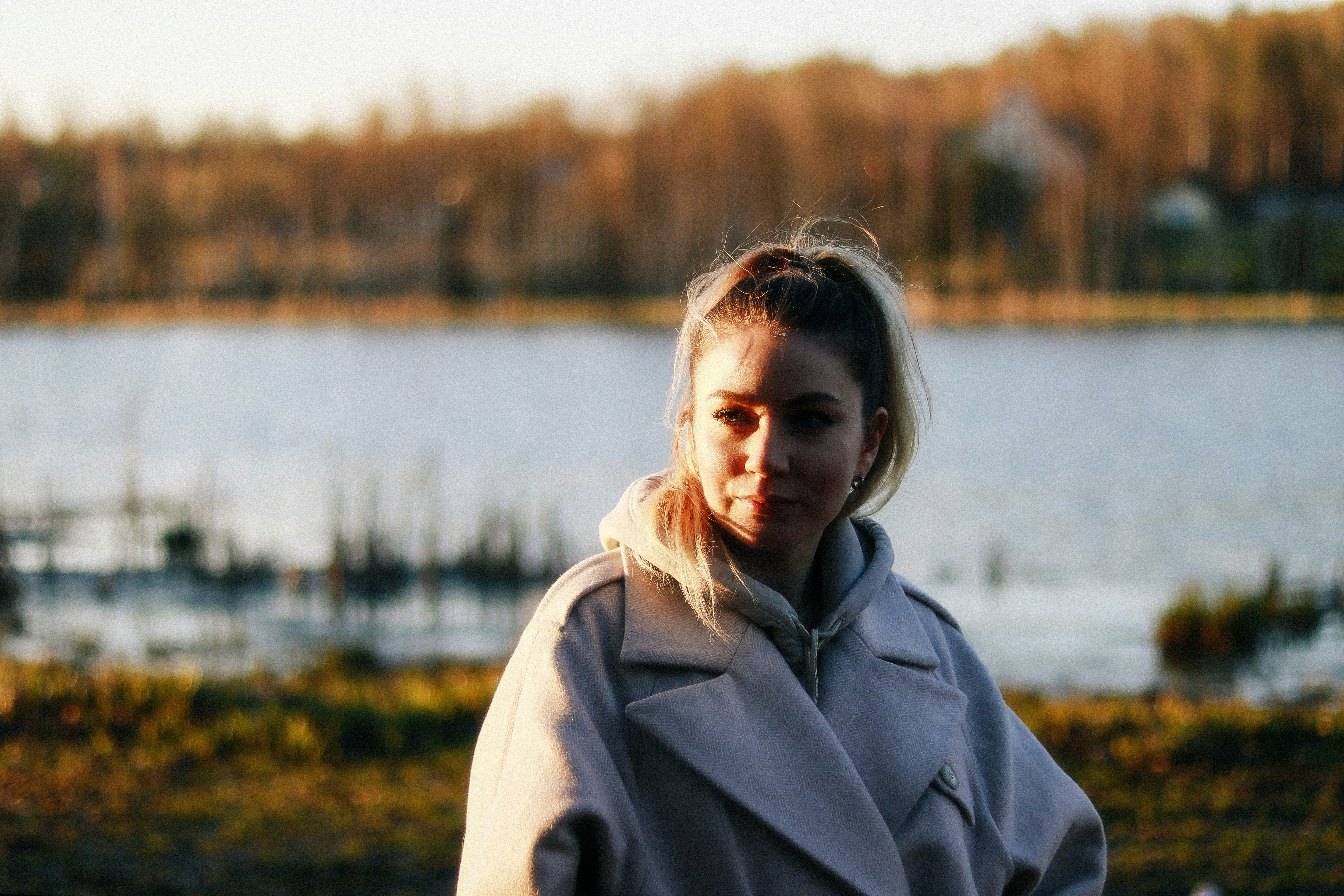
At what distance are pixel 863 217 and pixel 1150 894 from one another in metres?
3.15

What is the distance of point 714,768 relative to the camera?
1765 mm

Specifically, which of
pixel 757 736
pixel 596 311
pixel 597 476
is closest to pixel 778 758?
pixel 757 736

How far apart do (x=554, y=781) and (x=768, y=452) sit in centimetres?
56

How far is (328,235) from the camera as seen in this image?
72.6 meters

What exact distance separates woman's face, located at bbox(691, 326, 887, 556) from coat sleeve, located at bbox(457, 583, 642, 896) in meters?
0.29

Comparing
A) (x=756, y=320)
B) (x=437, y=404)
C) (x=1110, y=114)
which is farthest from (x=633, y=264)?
(x=756, y=320)

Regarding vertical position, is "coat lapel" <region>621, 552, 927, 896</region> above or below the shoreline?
above

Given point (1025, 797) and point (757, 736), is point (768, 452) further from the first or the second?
point (1025, 797)

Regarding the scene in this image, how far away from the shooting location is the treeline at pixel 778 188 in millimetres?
60125

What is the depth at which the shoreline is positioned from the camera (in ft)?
159

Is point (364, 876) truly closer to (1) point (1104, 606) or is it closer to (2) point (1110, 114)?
(1) point (1104, 606)

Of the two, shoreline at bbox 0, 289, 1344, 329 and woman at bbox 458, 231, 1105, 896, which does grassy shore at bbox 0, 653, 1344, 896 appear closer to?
woman at bbox 458, 231, 1105, 896

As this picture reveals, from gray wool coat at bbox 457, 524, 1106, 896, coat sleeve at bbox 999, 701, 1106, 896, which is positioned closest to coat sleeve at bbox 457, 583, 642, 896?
gray wool coat at bbox 457, 524, 1106, 896

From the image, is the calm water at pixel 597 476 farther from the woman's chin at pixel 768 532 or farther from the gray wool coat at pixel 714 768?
the woman's chin at pixel 768 532
